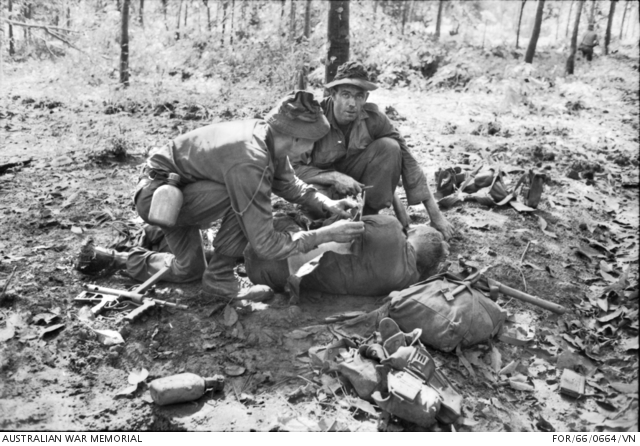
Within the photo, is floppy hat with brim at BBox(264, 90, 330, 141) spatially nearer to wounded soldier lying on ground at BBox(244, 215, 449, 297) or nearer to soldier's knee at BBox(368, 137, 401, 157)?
wounded soldier lying on ground at BBox(244, 215, 449, 297)

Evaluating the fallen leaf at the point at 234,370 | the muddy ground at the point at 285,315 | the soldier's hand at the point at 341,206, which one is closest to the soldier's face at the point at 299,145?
the soldier's hand at the point at 341,206

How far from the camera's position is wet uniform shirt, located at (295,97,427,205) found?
177 inches

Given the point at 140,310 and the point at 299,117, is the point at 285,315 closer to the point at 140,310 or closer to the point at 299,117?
the point at 140,310

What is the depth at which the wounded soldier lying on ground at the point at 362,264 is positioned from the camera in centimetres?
363

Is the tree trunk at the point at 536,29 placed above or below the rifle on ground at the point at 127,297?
above

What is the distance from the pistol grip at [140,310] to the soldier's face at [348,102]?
6.77 ft

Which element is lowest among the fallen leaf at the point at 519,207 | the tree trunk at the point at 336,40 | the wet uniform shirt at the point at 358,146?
the fallen leaf at the point at 519,207

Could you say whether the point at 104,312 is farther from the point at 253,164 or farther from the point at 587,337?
the point at 587,337

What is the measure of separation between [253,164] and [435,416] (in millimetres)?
1761

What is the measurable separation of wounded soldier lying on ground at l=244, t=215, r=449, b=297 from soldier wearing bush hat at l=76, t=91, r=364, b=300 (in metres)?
0.17

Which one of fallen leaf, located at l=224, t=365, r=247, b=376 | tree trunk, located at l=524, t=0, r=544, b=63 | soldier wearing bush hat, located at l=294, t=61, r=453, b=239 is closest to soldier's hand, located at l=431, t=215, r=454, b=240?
soldier wearing bush hat, located at l=294, t=61, r=453, b=239

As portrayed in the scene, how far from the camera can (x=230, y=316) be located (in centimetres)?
359

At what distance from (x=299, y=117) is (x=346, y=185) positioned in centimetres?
102

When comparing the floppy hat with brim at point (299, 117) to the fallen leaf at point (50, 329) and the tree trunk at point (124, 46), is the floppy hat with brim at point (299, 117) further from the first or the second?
the tree trunk at point (124, 46)
